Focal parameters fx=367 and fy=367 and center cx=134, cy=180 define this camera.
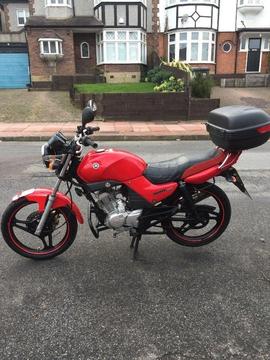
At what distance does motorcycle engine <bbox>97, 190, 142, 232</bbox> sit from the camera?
329 centimetres

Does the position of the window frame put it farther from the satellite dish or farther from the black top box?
the black top box

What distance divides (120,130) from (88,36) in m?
16.2

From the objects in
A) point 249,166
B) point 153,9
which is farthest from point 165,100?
point 153,9

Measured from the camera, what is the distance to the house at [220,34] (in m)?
24.5

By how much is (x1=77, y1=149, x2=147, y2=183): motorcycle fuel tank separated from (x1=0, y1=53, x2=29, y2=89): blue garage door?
87.4 ft

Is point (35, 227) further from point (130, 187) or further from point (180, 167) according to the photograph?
point (180, 167)

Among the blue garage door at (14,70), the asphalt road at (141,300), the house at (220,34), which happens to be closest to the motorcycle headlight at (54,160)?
the asphalt road at (141,300)

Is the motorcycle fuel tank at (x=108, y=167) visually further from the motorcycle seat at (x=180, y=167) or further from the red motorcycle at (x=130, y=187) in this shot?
the motorcycle seat at (x=180, y=167)

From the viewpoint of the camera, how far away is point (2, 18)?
3416cm

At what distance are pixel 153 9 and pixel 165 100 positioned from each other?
1471 cm

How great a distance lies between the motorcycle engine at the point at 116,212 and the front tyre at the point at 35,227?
1.22 feet

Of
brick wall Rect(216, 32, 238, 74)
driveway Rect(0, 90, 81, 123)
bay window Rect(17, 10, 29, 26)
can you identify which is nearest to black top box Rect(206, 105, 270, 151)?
driveway Rect(0, 90, 81, 123)

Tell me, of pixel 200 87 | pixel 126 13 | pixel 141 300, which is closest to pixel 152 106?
pixel 200 87

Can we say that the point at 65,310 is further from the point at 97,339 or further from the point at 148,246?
the point at 148,246
